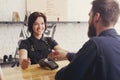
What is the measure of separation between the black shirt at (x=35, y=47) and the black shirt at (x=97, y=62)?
142 centimetres

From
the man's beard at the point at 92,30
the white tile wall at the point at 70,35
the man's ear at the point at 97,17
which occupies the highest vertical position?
the man's ear at the point at 97,17

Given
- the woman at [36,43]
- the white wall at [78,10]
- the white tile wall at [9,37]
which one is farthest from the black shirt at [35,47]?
the white wall at [78,10]

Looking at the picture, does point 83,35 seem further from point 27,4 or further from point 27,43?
point 27,43

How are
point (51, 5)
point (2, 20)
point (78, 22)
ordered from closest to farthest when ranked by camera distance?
point (2, 20) < point (51, 5) < point (78, 22)

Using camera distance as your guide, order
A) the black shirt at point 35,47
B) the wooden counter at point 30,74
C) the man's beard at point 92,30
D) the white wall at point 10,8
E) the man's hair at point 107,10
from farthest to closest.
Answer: the white wall at point 10,8
the black shirt at point 35,47
the wooden counter at point 30,74
the man's beard at point 92,30
the man's hair at point 107,10

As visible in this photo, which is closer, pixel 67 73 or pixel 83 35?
pixel 67 73

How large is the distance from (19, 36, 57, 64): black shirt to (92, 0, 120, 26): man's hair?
1.43m

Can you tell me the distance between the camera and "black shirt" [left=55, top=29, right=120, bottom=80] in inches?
Answer: 48.1

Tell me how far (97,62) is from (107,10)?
1.07 ft

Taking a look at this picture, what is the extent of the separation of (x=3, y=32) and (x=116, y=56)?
99.1 inches

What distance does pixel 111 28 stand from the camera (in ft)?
4.48

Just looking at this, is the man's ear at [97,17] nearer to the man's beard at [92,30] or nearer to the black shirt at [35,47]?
the man's beard at [92,30]

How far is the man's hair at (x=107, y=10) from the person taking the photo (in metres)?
1.35

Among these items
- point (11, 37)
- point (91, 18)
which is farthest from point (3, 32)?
point (91, 18)
